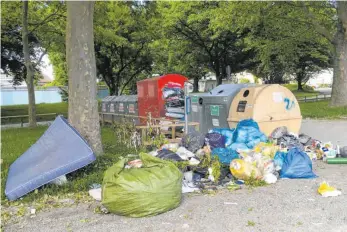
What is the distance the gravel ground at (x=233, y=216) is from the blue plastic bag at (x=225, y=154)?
83 cm

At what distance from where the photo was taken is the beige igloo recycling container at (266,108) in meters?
7.56

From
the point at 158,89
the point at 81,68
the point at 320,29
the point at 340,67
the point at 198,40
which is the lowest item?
the point at 158,89

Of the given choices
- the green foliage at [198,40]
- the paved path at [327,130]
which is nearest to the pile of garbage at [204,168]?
the paved path at [327,130]

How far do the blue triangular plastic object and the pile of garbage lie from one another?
0.65 m

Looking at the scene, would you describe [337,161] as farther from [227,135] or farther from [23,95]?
[23,95]

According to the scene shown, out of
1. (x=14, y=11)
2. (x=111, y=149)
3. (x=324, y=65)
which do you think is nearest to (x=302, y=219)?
(x=111, y=149)

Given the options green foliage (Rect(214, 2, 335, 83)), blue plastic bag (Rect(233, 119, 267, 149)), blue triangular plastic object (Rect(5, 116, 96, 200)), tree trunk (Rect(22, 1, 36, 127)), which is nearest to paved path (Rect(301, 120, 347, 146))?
blue plastic bag (Rect(233, 119, 267, 149))

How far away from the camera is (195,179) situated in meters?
4.96

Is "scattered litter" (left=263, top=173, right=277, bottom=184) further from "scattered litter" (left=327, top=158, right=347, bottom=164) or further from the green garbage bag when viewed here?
"scattered litter" (left=327, top=158, right=347, bottom=164)

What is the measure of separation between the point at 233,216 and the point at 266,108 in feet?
14.2

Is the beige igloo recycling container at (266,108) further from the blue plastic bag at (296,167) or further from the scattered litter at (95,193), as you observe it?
the scattered litter at (95,193)

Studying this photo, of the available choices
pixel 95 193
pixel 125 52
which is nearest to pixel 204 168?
Answer: pixel 95 193

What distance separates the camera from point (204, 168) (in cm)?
514

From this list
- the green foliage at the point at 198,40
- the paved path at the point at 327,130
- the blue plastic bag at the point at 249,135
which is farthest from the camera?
the green foliage at the point at 198,40
